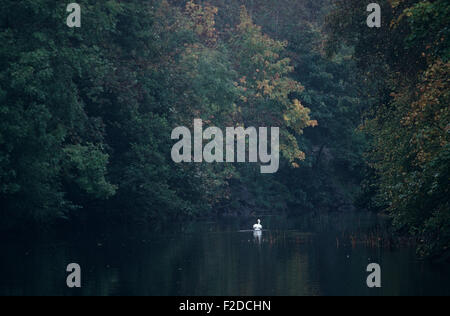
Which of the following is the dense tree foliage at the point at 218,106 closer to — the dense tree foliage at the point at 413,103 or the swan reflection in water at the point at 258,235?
the dense tree foliage at the point at 413,103

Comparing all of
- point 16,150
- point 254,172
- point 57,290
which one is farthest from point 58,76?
point 254,172

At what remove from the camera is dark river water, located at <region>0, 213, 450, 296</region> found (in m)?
21.9

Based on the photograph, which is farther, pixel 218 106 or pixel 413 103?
pixel 218 106

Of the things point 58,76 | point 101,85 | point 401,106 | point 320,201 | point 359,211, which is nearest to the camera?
point 401,106

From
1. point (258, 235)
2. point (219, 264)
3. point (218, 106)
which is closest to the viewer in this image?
point (219, 264)

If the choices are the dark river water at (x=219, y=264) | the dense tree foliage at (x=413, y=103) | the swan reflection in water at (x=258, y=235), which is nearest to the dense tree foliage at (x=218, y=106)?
the dense tree foliage at (x=413, y=103)

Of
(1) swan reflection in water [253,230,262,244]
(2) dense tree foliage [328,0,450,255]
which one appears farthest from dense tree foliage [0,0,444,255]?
(1) swan reflection in water [253,230,262,244]

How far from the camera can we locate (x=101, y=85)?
1725 inches

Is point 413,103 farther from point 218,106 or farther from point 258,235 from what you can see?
point 218,106

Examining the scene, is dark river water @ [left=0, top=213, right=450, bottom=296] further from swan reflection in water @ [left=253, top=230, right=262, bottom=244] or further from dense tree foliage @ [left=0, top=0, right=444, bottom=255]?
dense tree foliage @ [left=0, top=0, right=444, bottom=255]

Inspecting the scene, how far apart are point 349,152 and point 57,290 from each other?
51.7m

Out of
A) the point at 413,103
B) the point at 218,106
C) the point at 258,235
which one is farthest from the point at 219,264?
the point at 218,106

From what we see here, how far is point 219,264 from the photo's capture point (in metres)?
27.6
